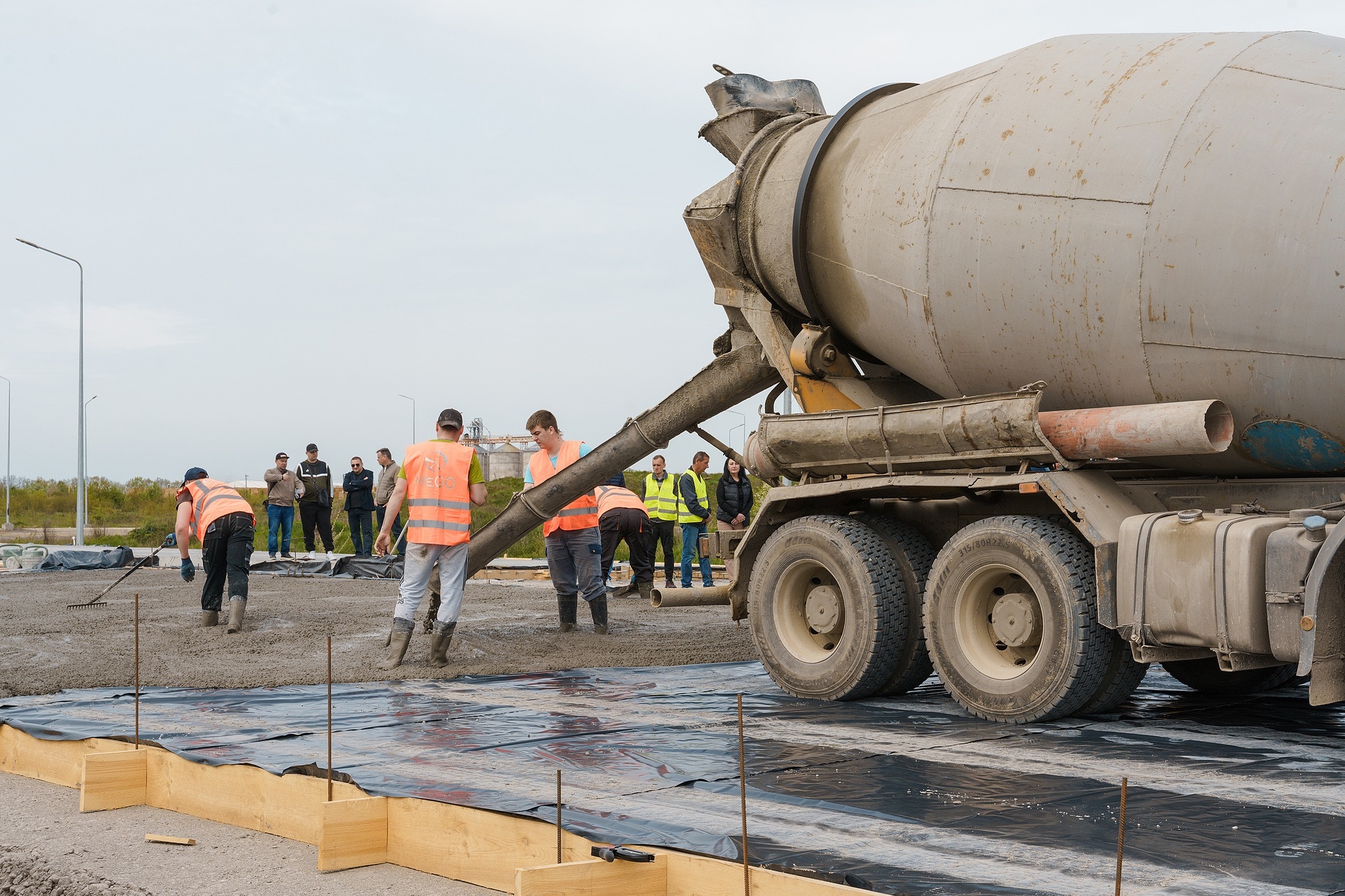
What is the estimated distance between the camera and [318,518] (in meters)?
19.8

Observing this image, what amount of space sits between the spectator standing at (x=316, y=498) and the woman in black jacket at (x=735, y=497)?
6736mm

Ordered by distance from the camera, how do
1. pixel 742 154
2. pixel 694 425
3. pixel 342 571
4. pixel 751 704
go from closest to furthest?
pixel 751 704 < pixel 742 154 < pixel 694 425 < pixel 342 571

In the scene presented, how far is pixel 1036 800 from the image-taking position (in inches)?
182

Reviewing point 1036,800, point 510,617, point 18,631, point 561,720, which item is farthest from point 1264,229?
point 18,631

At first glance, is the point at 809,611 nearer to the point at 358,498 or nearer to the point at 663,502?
the point at 663,502

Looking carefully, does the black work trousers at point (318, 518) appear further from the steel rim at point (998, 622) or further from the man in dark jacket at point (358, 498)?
the steel rim at point (998, 622)

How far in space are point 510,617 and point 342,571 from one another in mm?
6914

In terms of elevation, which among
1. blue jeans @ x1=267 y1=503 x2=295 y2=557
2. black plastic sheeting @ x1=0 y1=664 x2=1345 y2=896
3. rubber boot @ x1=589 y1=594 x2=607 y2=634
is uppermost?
blue jeans @ x1=267 y1=503 x2=295 y2=557

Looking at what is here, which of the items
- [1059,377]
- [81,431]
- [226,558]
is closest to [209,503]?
[226,558]

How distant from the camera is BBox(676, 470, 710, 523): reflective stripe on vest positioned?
15305 millimetres

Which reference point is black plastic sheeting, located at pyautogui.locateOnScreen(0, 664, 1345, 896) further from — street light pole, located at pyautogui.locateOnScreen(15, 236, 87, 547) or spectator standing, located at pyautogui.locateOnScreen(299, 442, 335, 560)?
street light pole, located at pyautogui.locateOnScreen(15, 236, 87, 547)

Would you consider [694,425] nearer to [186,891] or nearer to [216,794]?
[216,794]

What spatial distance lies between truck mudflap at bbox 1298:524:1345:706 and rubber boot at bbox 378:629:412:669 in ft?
18.3

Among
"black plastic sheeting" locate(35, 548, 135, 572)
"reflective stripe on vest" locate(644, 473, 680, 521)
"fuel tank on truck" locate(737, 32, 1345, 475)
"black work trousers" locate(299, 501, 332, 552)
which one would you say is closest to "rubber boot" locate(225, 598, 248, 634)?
"reflective stripe on vest" locate(644, 473, 680, 521)
